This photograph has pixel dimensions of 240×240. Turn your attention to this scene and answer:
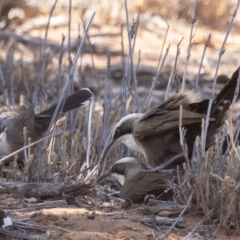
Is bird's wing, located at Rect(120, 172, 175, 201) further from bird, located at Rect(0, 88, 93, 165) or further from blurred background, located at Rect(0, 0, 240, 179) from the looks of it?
blurred background, located at Rect(0, 0, 240, 179)

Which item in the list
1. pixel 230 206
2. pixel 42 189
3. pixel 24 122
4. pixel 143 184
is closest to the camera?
pixel 230 206

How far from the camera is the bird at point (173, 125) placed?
223 inches

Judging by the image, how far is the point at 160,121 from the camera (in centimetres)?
577

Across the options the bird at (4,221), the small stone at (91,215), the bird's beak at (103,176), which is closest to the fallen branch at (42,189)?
the small stone at (91,215)

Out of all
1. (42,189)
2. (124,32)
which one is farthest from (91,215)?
(124,32)

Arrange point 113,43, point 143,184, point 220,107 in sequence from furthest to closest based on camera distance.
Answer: point 113,43 < point 220,107 < point 143,184

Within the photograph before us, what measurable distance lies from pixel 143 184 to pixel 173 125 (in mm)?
594

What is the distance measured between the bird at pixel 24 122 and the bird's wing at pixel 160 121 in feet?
2.55

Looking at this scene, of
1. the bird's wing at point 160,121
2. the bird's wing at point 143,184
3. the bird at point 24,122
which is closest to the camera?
the bird's wing at point 143,184

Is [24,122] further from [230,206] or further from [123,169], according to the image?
[230,206]

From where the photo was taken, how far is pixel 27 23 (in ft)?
42.7

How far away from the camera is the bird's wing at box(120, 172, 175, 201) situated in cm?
527

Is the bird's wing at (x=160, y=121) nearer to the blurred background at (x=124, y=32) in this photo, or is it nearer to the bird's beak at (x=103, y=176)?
the bird's beak at (x=103, y=176)

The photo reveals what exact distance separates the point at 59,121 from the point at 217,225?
1655 mm
